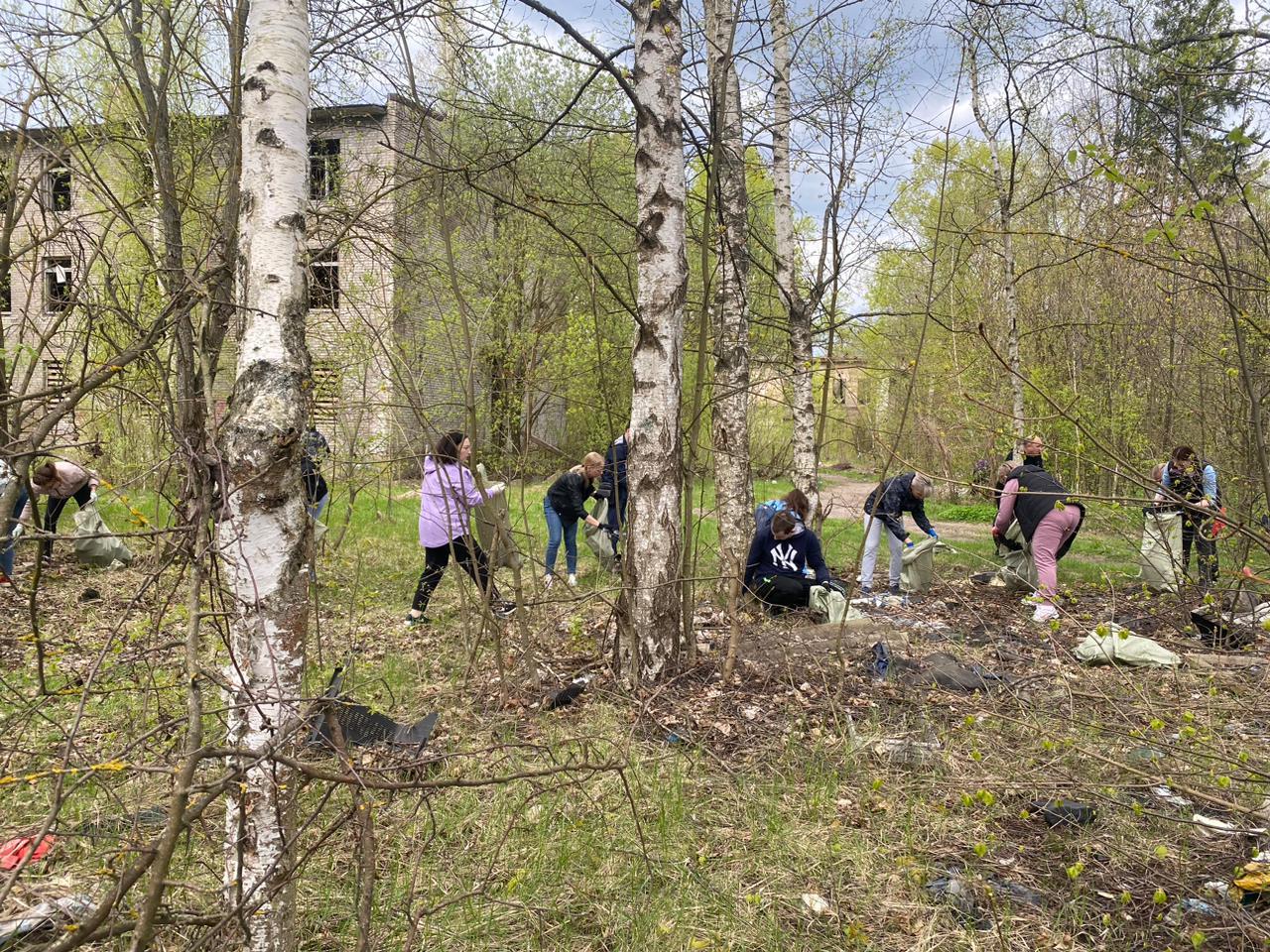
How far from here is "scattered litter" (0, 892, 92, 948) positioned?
216 centimetres

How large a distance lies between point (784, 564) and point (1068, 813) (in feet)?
11.3

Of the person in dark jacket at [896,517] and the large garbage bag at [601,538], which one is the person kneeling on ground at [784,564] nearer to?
the person in dark jacket at [896,517]

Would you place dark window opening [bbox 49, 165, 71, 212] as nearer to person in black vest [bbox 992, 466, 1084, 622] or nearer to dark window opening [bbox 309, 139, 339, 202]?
dark window opening [bbox 309, 139, 339, 202]

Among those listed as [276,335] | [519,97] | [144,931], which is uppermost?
[519,97]

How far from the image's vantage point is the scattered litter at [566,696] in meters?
5.00

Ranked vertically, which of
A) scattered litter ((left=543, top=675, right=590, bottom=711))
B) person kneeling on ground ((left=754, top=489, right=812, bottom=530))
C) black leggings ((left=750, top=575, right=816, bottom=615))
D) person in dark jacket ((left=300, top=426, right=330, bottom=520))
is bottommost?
scattered litter ((left=543, top=675, right=590, bottom=711))

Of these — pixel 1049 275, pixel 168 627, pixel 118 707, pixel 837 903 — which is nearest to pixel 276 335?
pixel 837 903

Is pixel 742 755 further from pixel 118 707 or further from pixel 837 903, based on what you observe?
pixel 118 707

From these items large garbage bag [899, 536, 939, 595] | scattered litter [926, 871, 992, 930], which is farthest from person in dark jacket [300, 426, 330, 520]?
large garbage bag [899, 536, 939, 595]

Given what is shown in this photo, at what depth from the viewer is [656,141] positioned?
495 cm

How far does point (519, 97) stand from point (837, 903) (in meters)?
18.6

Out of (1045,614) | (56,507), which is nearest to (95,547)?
(56,507)

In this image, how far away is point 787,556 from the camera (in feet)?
22.6

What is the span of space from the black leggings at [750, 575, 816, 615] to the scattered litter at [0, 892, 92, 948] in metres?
5.17
